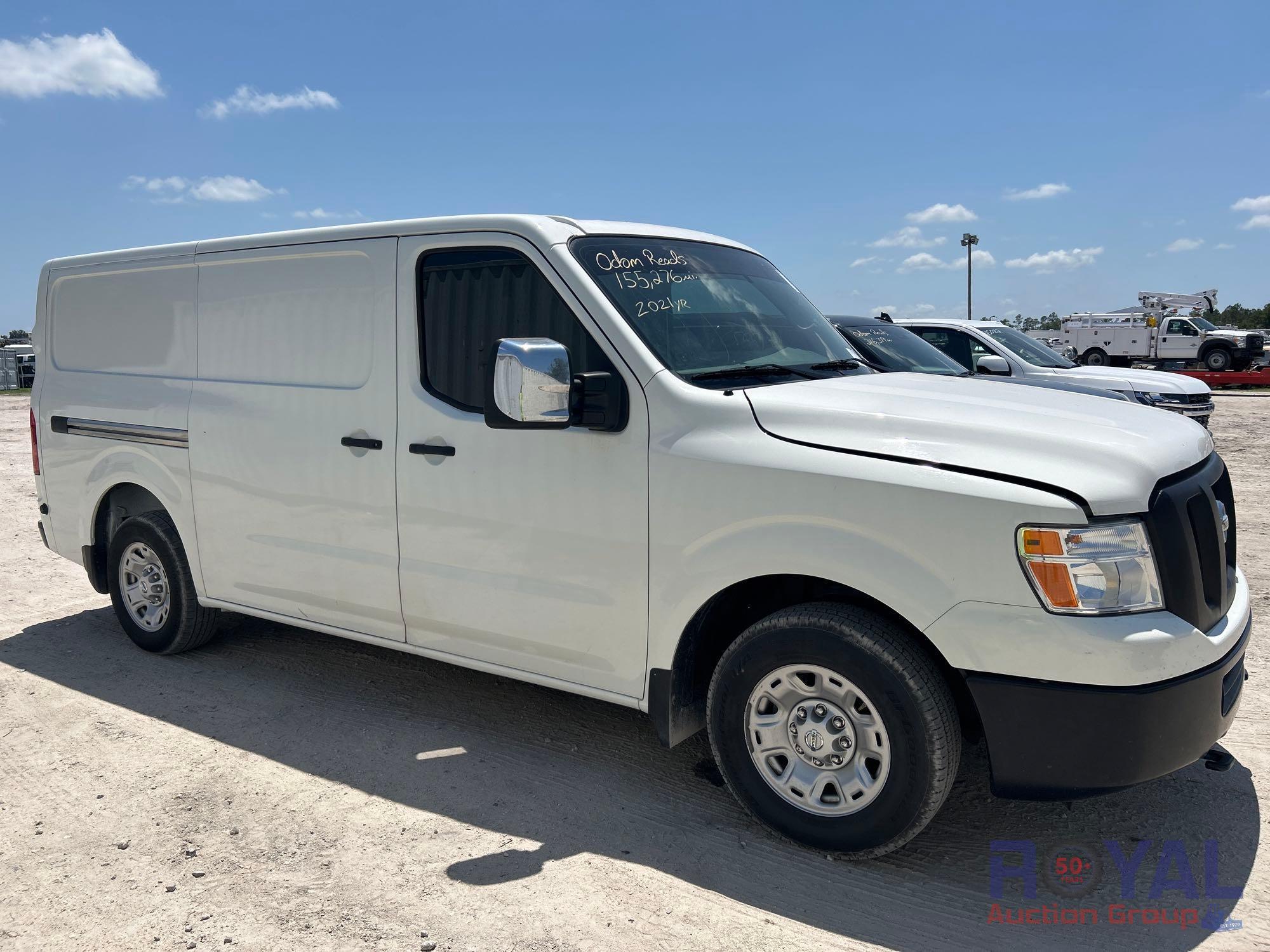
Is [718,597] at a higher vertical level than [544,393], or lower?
lower

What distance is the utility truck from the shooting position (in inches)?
1213

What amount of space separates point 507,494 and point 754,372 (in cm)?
105

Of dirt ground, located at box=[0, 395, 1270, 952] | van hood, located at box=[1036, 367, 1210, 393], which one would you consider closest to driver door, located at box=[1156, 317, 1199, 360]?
van hood, located at box=[1036, 367, 1210, 393]

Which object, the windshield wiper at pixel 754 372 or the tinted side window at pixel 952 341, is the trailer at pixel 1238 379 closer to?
the tinted side window at pixel 952 341

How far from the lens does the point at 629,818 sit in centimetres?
370

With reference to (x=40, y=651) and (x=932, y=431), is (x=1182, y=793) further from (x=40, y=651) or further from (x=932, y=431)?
(x=40, y=651)

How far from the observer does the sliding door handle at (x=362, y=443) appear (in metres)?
4.25

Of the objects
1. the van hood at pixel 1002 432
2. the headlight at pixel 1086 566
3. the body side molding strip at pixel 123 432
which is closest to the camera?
the headlight at pixel 1086 566

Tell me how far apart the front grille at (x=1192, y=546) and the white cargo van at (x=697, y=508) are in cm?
1

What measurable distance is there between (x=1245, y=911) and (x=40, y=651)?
5886mm

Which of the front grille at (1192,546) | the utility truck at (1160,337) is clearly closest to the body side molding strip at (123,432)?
the front grille at (1192,546)

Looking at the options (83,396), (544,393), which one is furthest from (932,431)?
(83,396)

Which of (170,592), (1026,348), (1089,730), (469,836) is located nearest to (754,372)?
(1089,730)

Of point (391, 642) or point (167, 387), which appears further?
point (167, 387)
